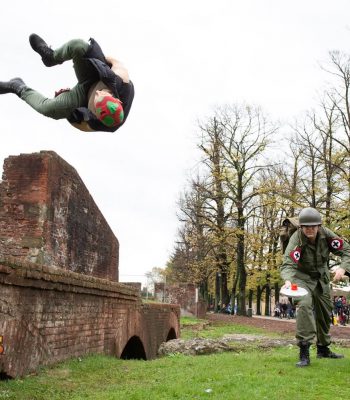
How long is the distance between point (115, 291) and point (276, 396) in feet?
21.5

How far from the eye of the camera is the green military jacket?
6.86 m

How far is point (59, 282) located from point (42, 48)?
4.30m

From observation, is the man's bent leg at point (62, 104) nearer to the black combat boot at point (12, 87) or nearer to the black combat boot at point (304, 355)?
the black combat boot at point (12, 87)

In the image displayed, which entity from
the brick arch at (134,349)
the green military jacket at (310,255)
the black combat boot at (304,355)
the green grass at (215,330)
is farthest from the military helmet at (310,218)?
the green grass at (215,330)

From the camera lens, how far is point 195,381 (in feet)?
20.6

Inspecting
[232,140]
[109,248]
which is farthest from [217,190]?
[109,248]

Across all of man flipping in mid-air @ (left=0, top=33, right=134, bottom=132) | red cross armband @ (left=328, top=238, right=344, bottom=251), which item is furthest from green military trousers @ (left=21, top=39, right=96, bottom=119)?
red cross armband @ (left=328, top=238, right=344, bottom=251)

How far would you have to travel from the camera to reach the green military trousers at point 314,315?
667cm

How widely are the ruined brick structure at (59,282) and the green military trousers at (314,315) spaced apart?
3499mm

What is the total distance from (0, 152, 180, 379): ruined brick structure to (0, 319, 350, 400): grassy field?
0.41 metres

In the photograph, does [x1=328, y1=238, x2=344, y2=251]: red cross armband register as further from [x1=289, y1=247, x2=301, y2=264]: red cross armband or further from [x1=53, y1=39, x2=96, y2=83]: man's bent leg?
[x1=53, y1=39, x2=96, y2=83]: man's bent leg

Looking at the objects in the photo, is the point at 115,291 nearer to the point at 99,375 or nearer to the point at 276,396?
the point at 99,375

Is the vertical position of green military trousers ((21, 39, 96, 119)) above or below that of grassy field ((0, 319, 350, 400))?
above

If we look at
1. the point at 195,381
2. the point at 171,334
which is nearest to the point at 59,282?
the point at 195,381
